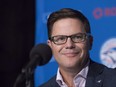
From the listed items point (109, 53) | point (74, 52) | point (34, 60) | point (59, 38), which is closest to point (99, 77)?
point (74, 52)

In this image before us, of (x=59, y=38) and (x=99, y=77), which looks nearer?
(x=59, y=38)

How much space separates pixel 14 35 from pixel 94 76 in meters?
1.59

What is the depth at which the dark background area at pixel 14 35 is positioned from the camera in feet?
11.5

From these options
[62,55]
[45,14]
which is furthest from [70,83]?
[45,14]

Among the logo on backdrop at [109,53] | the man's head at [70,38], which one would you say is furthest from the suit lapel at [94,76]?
the logo on backdrop at [109,53]

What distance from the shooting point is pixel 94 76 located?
224cm

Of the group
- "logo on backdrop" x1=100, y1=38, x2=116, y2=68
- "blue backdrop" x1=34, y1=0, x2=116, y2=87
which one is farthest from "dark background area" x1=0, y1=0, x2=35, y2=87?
"logo on backdrop" x1=100, y1=38, x2=116, y2=68

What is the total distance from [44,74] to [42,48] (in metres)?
1.47

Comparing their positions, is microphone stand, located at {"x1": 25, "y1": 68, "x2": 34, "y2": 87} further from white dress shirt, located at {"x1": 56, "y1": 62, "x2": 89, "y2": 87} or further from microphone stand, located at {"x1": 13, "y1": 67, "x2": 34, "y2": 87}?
white dress shirt, located at {"x1": 56, "y1": 62, "x2": 89, "y2": 87}

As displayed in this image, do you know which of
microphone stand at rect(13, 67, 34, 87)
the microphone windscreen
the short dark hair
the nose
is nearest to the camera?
microphone stand at rect(13, 67, 34, 87)

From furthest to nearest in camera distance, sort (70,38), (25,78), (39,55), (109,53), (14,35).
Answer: (14,35), (109,53), (70,38), (39,55), (25,78)

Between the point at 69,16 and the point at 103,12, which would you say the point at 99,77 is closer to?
the point at 69,16

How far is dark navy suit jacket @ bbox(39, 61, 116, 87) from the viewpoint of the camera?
2176mm

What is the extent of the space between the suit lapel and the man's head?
117 millimetres
